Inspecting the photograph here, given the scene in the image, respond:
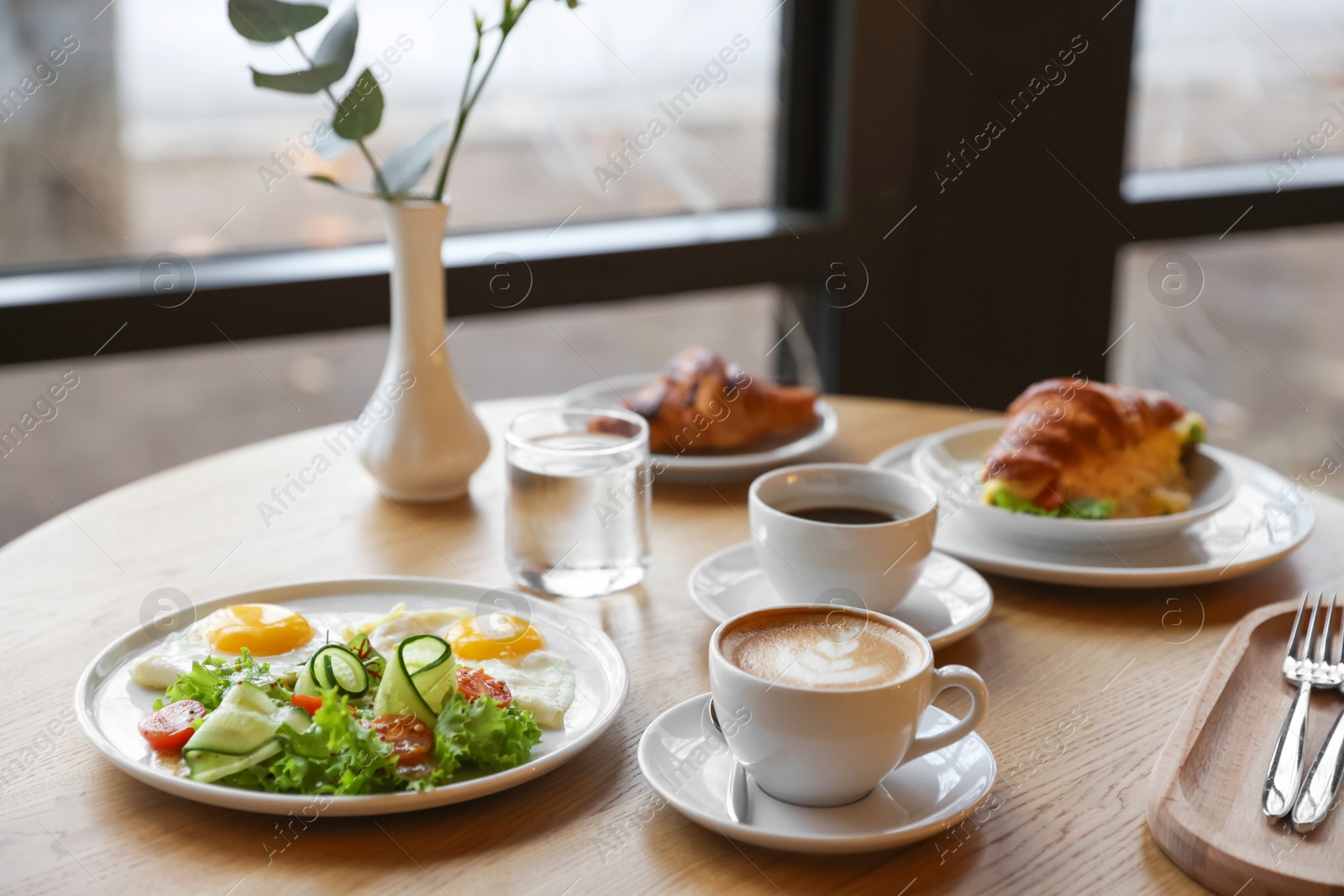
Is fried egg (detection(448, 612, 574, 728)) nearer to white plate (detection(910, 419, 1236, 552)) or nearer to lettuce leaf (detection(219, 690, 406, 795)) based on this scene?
lettuce leaf (detection(219, 690, 406, 795))

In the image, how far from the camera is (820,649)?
0.84 meters

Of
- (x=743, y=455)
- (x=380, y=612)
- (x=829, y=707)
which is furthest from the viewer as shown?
(x=743, y=455)

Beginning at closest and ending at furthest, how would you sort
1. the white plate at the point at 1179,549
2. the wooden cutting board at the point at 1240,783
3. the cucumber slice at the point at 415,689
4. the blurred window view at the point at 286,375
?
the wooden cutting board at the point at 1240,783
the cucumber slice at the point at 415,689
the white plate at the point at 1179,549
the blurred window view at the point at 286,375

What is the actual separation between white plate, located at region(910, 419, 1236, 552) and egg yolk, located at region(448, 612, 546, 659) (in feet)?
1.82

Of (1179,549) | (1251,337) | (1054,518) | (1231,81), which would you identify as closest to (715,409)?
(1054,518)

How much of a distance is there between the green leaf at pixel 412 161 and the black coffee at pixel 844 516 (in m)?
0.59

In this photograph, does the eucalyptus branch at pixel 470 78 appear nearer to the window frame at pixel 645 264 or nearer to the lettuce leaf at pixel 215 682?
the lettuce leaf at pixel 215 682

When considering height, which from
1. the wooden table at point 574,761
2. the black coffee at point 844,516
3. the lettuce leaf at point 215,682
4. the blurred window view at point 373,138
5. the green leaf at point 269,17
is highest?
the green leaf at point 269,17

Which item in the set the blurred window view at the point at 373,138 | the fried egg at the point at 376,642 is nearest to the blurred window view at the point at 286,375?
the blurred window view at the point at 373,138

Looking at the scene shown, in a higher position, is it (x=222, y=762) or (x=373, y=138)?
(x=373, y=138)

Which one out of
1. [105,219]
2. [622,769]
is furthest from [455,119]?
[105,219]

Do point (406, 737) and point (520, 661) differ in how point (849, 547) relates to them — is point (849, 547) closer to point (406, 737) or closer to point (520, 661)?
point (520, 661)

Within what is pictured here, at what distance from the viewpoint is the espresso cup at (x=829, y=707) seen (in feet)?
2.54

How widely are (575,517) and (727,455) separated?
446mm
